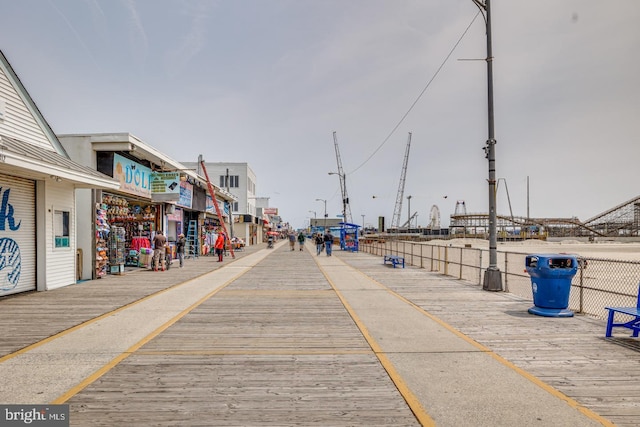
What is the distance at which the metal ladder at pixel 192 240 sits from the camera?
28.3 meters

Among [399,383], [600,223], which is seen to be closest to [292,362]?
[399,383]

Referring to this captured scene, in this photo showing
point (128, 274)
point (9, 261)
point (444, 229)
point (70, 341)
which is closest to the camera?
point (70, 341)

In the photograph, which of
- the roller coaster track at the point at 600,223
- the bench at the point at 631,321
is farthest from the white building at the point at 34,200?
the roller coaster track at the point at 600,223

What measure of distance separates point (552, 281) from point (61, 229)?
14.5 metres

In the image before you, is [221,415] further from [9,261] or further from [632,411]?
[9,261]

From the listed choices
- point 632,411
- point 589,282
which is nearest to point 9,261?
point 632,411

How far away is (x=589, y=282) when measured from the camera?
18703 mm

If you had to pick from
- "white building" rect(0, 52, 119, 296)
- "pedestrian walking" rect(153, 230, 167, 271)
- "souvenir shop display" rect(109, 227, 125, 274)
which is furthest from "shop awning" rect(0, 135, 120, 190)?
"pedestrian walking" rect(153, 230, 167, 271)

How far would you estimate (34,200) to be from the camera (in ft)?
41.5

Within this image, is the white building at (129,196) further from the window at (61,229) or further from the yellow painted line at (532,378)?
the yellow painted line at (532,378)

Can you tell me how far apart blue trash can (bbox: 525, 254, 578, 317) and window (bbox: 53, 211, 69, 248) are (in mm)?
13898

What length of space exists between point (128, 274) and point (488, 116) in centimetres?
1523

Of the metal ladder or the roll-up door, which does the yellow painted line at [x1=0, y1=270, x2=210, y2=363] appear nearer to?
the roll-up door

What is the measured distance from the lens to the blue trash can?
845 centimetres
